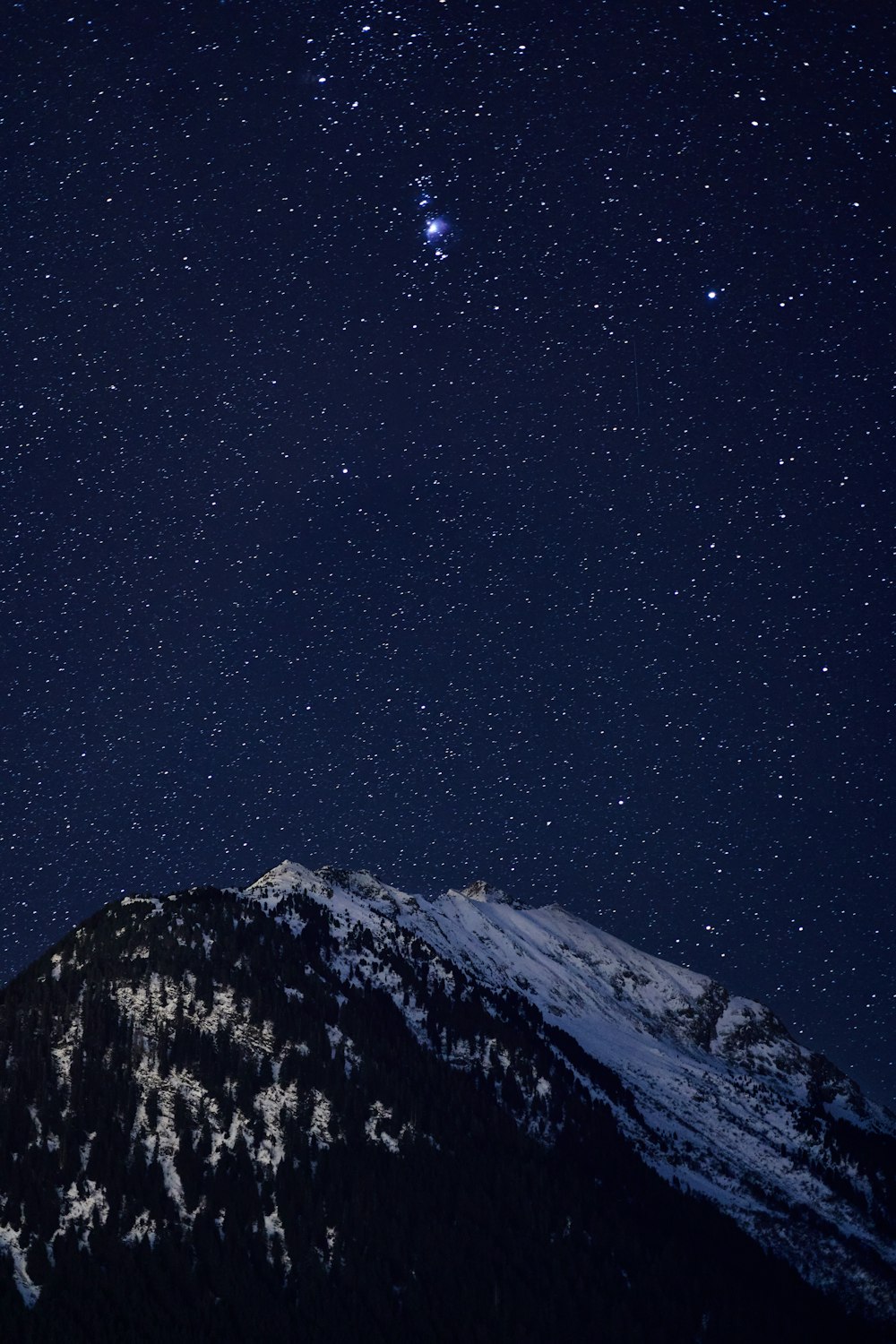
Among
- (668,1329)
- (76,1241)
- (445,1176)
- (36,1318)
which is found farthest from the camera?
(445,1176)

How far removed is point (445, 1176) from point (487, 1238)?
475 inches

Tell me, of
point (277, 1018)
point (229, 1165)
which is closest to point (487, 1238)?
point (229, 1165)

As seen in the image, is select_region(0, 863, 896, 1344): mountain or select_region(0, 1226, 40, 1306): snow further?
select_region(0, 863, 896, 1344): mountain

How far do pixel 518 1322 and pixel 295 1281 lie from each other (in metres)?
30.6

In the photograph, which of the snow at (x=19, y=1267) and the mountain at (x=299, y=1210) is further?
the mountain at (x=299, y=1210)

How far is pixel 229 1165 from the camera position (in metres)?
168

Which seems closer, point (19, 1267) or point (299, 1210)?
point (19, 1267)

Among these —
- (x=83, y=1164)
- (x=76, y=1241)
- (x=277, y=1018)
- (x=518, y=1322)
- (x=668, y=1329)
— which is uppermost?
(x=277, y=1018)

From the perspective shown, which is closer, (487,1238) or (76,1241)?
(76,1241)

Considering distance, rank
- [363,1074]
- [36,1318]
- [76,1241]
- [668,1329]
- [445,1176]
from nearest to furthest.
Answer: [36,1318], [76,1241], [668,1329], [445,1176], [363,1074]

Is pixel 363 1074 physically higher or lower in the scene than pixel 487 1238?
higher

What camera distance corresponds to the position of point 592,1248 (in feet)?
574

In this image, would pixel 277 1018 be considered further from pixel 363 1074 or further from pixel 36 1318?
pixel 36 1318

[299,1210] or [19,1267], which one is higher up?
[19,1267]
